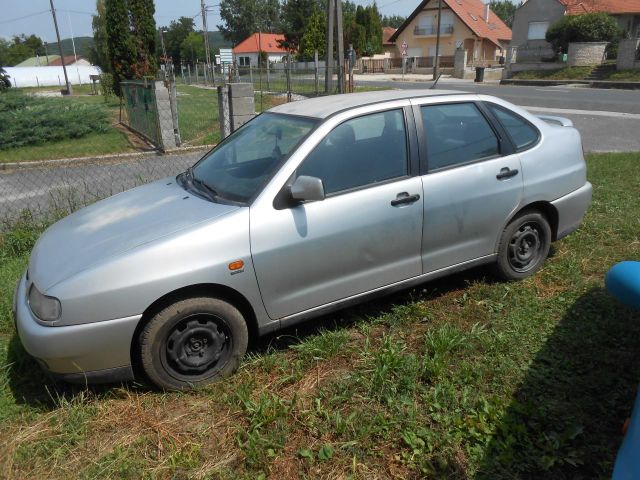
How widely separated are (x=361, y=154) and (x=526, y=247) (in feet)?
5.87

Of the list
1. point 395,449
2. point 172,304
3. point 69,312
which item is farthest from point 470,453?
point 69,312

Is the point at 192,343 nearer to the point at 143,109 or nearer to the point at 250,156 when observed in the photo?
the point at 250,156

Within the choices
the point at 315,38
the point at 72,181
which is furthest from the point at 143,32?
the point at 315,38

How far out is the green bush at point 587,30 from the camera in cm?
3400

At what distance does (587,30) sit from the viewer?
3444cm

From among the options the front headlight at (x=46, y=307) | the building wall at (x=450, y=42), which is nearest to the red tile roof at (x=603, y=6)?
the building wall at (x=450, y=42)

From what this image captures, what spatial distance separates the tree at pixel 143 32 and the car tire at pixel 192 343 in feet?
65.9

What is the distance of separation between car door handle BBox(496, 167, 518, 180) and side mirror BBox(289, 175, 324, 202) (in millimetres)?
1615

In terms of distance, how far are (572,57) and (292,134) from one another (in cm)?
3627

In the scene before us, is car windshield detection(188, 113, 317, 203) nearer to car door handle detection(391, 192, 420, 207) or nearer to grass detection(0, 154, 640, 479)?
car door handle detection(391, 192, 420, 207)

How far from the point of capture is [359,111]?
357cm

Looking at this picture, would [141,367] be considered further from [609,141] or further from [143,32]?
[143,32]

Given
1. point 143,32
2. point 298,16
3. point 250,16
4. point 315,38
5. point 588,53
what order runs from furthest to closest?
1. point 250,16
2. point 298,16
3. point 315,38
4. point 588,53
5. point 143,32

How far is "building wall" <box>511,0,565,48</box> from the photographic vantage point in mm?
44719
